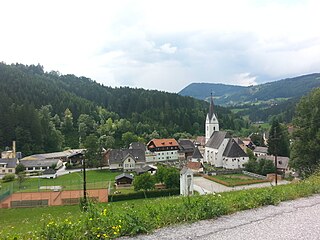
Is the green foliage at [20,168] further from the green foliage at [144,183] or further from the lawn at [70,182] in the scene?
the green foliage at [144,183]

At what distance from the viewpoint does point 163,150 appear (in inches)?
2227

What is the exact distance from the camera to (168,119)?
8938 centimetres

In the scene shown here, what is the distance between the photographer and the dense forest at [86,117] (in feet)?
197

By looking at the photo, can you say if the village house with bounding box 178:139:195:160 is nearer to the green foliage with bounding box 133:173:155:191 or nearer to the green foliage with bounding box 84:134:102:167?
the green foliage with bounding box 84:134:102:167

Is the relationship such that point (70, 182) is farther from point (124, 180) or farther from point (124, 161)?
point (124, 161)

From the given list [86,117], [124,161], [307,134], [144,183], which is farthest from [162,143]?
[307,134]

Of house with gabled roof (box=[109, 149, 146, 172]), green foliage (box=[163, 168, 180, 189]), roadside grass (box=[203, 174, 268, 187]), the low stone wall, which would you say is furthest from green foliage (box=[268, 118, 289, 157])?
the low stone wall

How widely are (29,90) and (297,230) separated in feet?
316

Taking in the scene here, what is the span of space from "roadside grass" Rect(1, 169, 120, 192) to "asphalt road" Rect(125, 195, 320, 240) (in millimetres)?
26014

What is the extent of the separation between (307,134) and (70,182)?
2538 centimetres

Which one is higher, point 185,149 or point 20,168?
point 185,149

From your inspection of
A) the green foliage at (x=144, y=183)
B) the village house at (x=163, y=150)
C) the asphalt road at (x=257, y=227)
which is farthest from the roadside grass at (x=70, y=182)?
the asphalt road at (x=257, y=227)

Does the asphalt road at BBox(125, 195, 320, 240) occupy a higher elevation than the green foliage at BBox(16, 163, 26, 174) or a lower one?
higher

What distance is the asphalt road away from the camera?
484 centimetres
